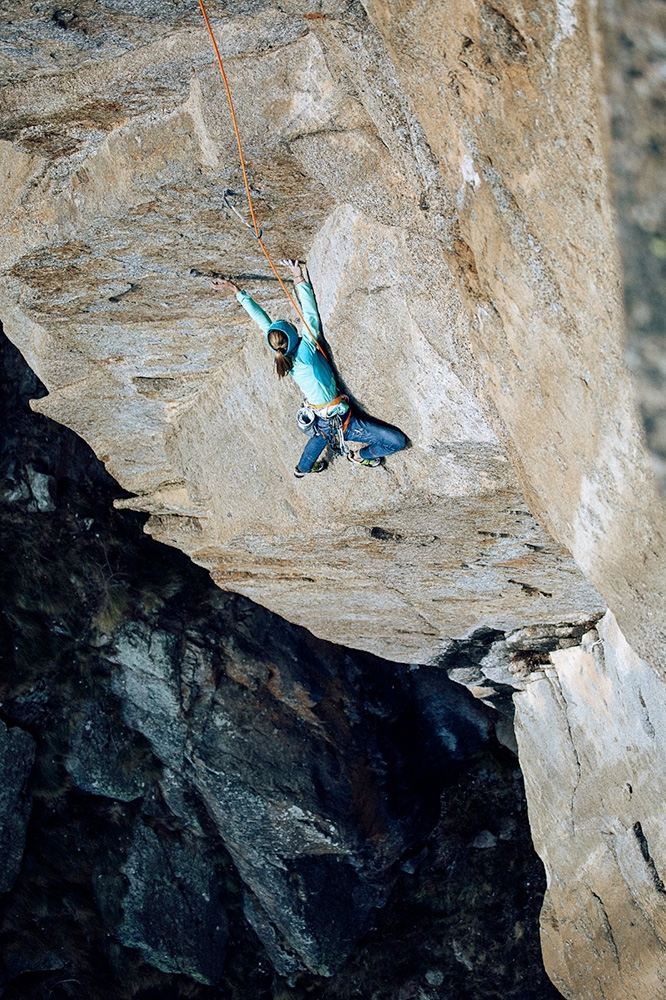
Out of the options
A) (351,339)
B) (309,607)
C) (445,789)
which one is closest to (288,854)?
(445,789)

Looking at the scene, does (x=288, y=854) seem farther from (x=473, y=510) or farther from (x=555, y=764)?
(x=473, y=510)

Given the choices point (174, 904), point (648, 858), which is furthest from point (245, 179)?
point (174, 904)

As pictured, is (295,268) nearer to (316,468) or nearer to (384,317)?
(384,317)

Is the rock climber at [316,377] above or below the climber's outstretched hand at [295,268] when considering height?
below

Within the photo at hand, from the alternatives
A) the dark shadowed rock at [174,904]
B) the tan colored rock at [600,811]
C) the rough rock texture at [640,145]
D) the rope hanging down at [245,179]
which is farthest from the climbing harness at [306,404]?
the dark shadowed rock at [174,904]

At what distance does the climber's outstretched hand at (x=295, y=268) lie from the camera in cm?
391

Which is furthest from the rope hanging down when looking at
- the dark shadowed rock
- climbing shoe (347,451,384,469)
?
the dark shadowed rock

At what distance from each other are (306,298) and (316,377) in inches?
17.0

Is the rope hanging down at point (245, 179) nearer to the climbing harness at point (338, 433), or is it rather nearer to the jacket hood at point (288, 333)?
the jacket hood at point (288, 333)

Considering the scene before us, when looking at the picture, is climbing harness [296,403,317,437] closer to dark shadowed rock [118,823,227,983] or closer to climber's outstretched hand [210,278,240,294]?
climber's outstretched hand [210,278,240,294]

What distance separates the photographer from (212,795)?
24.2 ft

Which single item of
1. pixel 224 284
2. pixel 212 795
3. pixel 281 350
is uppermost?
pixel 281 350

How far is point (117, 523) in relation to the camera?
27.5 ft

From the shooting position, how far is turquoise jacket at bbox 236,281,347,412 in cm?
371
